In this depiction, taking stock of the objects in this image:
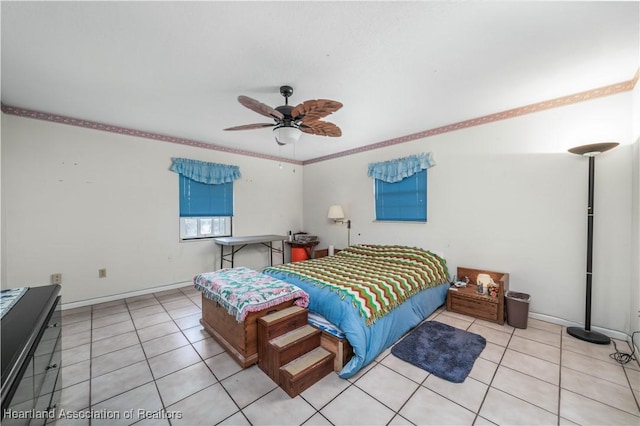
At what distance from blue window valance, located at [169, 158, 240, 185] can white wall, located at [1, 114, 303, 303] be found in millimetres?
148

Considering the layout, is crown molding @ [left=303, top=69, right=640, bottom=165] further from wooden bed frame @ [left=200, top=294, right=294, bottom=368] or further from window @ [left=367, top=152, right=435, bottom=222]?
wooden bed frame @ [left=200, top=294, right=294, bottom=368]

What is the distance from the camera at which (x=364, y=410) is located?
64.6 inches

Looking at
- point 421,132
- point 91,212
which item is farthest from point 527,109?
point 91,212

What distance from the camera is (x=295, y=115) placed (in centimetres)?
217

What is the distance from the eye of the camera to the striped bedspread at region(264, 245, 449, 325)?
224cm

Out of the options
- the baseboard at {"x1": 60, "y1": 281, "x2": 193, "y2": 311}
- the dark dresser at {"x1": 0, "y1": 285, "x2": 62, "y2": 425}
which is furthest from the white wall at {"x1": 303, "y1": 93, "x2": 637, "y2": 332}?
the dark dresser at {"x1": 0, "y1": 285, "x2": 62, "y2": 425}

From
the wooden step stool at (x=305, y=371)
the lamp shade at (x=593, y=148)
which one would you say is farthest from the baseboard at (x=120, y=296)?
the lamp shade at (x=593, y=148)

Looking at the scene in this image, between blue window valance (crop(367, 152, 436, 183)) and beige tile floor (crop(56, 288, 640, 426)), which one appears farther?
blue window valance (crop(367, 152, 436, 183))

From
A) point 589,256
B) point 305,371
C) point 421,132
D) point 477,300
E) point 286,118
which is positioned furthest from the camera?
point 421,132

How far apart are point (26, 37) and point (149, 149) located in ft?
7.15

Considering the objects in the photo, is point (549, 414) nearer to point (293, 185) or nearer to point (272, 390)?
point (272, 390)

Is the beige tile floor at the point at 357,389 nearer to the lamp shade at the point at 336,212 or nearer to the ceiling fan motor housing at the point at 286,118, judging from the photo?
the ceiling fan motor housing at the point at 286,118

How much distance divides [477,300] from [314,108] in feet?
9.40

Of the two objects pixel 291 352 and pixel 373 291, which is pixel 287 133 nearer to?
pixel 373 291
